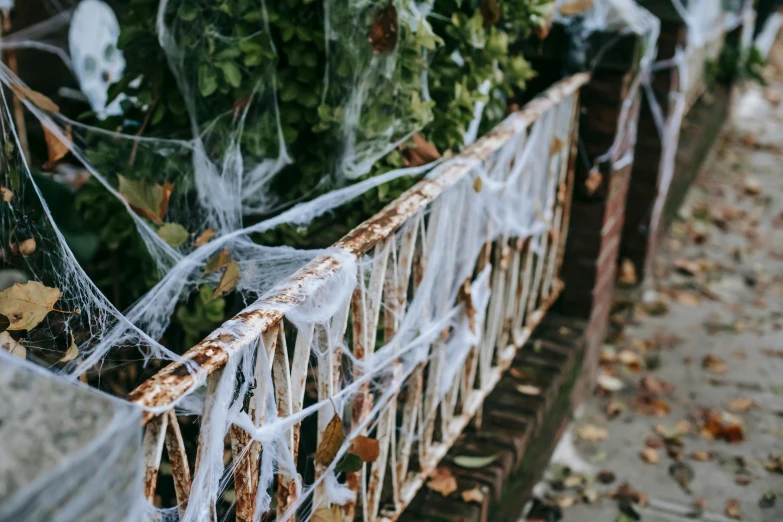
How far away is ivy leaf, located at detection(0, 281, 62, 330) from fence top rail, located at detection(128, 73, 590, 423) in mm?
467

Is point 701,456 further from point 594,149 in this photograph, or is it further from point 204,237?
point 204,237

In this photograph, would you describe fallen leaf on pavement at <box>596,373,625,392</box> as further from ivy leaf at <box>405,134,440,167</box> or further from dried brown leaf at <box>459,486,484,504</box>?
ivy leaf at <box>405,134,440,167</box>

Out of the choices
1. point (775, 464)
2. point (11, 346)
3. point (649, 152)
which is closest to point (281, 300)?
point (11, 346)

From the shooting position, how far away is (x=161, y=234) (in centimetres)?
257

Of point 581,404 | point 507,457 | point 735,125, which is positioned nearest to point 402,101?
point 507,457

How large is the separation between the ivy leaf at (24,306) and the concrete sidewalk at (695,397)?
7.55 ft

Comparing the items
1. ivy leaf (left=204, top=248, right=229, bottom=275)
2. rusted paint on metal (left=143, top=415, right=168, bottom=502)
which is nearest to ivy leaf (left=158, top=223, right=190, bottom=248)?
ivy leaf (left=204, top=248, right=229, bottom=275)

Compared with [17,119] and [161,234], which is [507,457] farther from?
[17,119]

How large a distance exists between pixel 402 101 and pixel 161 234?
34.2 inches

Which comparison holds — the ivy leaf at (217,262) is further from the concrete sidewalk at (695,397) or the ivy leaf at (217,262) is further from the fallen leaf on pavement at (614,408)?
the fallen leaf on pavement at (614,408)

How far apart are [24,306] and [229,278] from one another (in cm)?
62

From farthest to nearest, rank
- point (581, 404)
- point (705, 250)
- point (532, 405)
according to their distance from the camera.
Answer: point (705, 250) → point (581, 404) → point (532, 405)

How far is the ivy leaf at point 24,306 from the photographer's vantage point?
1693 mm

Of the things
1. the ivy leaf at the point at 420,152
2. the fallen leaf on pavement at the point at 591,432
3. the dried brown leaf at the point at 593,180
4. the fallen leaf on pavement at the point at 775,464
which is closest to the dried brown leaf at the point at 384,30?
the ivy leaf at the point at 420,152
